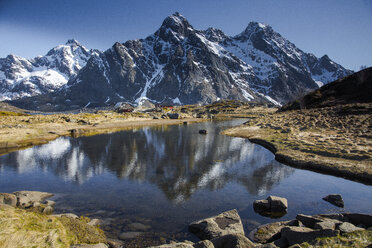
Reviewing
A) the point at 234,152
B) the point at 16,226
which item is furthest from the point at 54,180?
the point at 234,152

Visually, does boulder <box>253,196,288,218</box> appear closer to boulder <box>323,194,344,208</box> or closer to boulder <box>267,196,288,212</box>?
boulder <box>267,196,288,212</box>

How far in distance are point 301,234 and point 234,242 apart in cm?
311

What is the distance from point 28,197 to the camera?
18000mm

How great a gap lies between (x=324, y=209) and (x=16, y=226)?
2007 centimetres

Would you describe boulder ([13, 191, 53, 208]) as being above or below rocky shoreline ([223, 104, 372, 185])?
below

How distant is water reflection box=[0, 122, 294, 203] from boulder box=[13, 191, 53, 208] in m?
4.70

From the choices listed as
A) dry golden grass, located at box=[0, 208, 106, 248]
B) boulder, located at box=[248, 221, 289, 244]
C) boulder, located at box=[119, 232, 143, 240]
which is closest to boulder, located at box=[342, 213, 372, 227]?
boulder, located at box=[248, 221, 289, 244]

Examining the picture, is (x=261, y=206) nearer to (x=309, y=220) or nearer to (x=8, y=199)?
(x=309, y=220)

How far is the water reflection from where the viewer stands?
23.1 m

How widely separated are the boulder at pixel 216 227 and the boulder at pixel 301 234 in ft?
10.6

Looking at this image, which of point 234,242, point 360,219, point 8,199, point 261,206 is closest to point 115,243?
point 234,242

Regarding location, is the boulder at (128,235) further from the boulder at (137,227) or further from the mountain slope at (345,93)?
the mountain slope at (345,93)

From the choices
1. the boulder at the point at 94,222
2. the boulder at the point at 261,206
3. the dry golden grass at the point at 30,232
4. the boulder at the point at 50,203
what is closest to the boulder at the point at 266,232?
the boulder at the point at 261,206

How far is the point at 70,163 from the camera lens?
31.3m
